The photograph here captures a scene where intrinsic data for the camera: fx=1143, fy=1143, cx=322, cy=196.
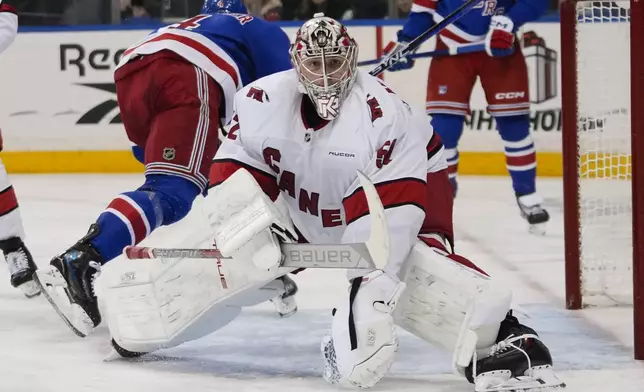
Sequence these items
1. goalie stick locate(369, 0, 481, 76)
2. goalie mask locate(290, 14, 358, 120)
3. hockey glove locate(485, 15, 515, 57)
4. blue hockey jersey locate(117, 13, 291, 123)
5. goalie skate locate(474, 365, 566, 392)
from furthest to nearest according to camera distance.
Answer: hockey glove locate(485, 15, 515, 57) < goalie stick locate(369, 0, 481, 76) < blue hockey jersey locate(117, 13, 291, 123) < goalie mask locate(290, 14, 358, 120) < goalie skate locate(474, 365, 566, 392)

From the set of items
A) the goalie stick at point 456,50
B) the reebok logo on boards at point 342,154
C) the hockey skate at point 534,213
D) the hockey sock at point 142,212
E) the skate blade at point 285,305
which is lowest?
the hockey skate at point 534,213

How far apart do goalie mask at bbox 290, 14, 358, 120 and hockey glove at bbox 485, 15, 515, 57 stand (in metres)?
2.18

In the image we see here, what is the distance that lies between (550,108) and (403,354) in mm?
3597

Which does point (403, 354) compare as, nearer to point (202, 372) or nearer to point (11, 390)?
point (202, 372)

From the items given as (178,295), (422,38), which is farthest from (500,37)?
(178,295)

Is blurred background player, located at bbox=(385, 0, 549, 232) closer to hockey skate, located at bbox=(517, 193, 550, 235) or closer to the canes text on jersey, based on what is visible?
hockey skate, located at bbox=(517, 193, 550, 235)

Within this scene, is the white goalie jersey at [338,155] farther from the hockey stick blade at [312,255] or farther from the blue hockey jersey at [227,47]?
the blue hockey jersey at [227,47]

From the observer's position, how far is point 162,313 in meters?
2.45

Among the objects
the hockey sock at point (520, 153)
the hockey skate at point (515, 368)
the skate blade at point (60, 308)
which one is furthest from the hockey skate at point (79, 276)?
the hockey sock at point (520, 153)

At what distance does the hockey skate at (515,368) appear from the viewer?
2.16 m

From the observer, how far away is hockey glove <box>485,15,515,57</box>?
439 centimetres

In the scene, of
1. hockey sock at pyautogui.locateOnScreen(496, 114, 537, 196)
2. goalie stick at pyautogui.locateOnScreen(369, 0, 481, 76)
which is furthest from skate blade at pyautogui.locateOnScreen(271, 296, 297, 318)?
hockey sock at pyautogui.locateOnScreen(496, 114, 537, 196)

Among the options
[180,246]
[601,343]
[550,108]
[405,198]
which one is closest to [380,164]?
[405,198]

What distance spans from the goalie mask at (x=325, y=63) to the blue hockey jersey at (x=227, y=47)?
707mm
